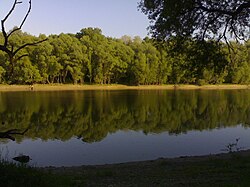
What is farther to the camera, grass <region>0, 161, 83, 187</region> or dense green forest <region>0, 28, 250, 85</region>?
dense green forest <region>0, 28, 250, 85</region>

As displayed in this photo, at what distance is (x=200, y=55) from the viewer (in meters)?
12.4

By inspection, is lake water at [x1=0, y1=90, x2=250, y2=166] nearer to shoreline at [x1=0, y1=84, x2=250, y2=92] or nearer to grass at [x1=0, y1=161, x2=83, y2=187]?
grass at [x1=0, y1=161, x2=83, y2=187]

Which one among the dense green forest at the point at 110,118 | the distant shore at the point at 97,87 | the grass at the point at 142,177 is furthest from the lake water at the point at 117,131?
the distant shore at the point at 97,87

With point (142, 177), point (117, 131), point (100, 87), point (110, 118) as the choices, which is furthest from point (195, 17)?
point (100, 87)

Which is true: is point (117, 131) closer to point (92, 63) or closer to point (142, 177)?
point (142, 177)

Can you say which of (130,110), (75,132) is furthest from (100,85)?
(75,132)

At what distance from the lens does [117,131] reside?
84.0 feet

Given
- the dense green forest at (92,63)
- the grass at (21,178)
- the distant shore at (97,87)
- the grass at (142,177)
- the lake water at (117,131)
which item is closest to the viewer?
the grass at (21,178)

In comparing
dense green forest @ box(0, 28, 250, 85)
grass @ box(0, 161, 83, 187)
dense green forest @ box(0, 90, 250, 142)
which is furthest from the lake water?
dense green forest @ box(0, 28, 250, 85)

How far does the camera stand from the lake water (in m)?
18.2

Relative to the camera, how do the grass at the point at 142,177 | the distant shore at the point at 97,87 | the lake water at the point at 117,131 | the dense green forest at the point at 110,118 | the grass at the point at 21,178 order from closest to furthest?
the grass at the point at 21,178
the grass at the point at 142,177
the lake water at the point at 117,131
the dense green forest at the point at 110,118
the distant shore at the point at 97,87

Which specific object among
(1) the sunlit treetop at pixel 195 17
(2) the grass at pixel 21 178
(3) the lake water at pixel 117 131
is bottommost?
(3) the lake water at pixel 117 131

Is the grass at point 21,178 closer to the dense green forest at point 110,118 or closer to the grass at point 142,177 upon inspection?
the grass at point 142,177

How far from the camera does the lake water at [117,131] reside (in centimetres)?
1823
